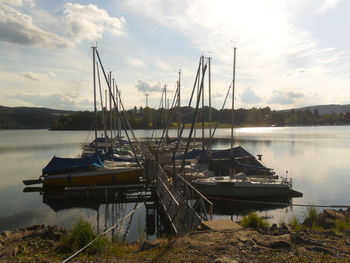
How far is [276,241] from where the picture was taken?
846cm

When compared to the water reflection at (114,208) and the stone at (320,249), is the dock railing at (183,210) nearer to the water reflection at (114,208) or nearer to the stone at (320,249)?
the water reflection at (114,208)

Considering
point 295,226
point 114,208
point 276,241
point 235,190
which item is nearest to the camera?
point 276,241

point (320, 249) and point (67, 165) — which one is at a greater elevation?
point (320, 249)

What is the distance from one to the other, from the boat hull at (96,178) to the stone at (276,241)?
20920 millimetres

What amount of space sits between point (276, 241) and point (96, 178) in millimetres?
22226

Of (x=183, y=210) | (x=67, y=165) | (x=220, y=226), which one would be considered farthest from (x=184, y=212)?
(x=67, y=165)

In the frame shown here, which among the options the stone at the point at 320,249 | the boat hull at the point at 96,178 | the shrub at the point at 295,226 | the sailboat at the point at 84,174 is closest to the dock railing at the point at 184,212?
the shrub at the point at 295,226

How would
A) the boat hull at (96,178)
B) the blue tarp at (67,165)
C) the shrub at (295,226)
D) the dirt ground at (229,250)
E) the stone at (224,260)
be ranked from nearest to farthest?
1. the stone at (224,260)
2. the dirt ground at (229,250)
3. the shrub at (295,226)
4. the boat hull at (96,178)
5. the blue tarp at (67,165)

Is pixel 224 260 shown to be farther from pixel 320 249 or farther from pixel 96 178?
pixel 96 178

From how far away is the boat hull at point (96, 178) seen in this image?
28.1 m

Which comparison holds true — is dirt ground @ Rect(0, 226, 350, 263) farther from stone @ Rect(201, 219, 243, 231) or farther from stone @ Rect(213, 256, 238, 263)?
stone @ Rect(201, 219, 243, 231)

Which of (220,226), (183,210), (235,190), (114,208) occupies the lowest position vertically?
(114,208)

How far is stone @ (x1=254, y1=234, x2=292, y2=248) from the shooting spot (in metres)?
8.32

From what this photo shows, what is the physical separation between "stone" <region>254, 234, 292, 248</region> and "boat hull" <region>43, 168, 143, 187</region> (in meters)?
20.9
